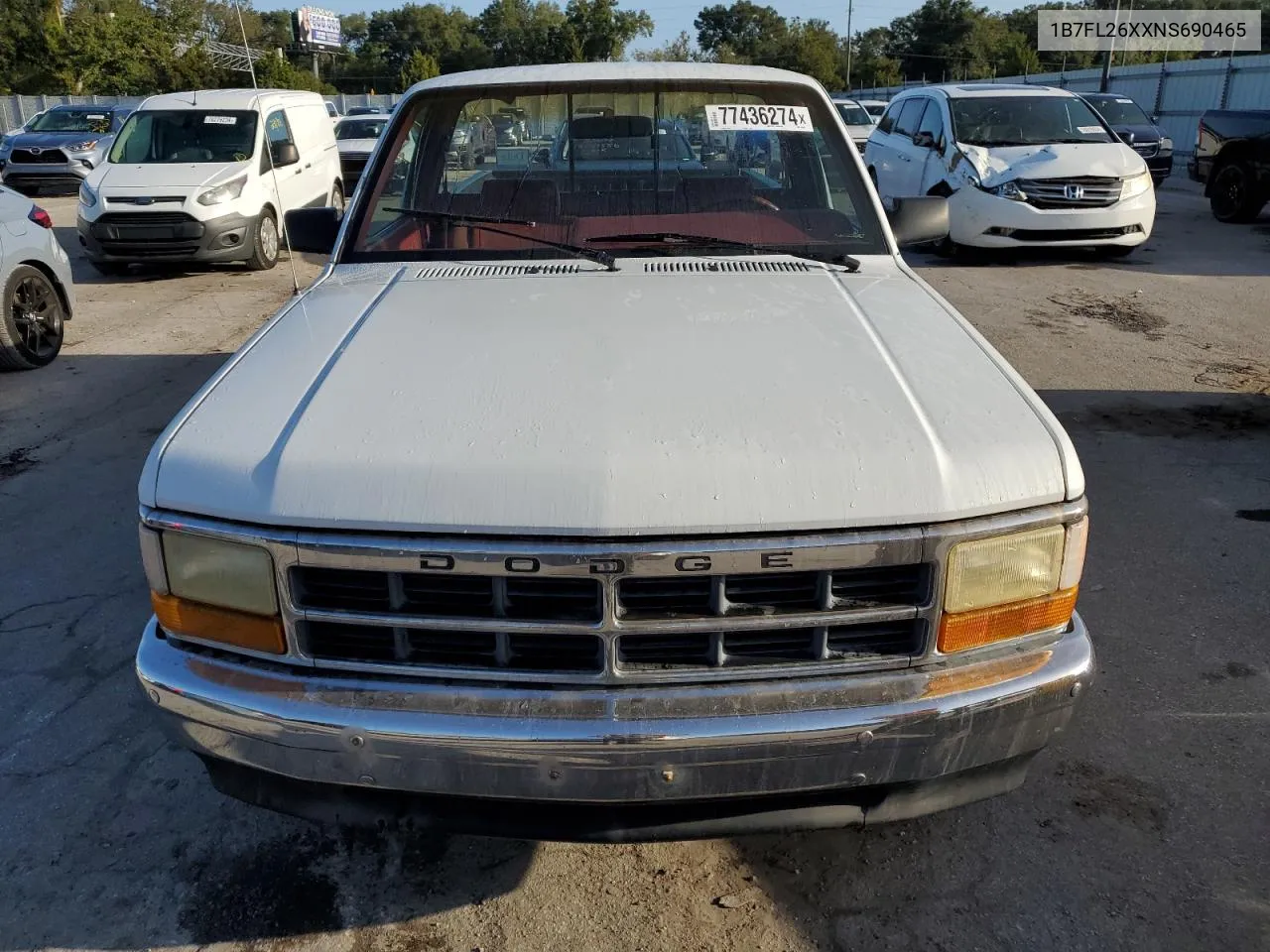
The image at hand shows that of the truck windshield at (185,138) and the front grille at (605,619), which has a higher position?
the truck windshield at (185,138)

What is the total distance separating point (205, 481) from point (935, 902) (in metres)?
1.94

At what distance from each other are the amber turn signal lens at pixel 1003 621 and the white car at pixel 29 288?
271 inches

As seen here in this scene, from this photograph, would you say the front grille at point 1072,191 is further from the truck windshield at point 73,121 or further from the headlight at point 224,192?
the truck windshield at point 73,121

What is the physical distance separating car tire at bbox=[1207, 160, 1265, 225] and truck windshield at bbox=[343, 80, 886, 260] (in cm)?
1216

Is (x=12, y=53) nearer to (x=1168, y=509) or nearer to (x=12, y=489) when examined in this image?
(x=12, y=489)

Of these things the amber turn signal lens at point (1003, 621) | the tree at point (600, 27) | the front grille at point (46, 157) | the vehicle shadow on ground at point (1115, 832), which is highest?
the tree at point (600, 27)

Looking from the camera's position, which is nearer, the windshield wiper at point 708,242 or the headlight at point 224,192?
the windshield wiper at point 708,242

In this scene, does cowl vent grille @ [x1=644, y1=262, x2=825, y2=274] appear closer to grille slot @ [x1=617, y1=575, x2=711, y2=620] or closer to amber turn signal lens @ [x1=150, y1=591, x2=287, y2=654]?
grille slot @ [x1=617, y1=575, x2=711, y2=620]

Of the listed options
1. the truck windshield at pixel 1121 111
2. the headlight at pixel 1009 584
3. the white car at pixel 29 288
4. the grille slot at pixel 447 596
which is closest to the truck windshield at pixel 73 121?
the white car at pixel 29 288

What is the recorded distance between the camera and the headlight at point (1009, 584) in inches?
77.3

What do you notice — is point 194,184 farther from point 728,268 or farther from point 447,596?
point 447,596

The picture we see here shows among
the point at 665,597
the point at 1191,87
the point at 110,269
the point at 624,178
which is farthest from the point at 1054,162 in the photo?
the point at 1191,87

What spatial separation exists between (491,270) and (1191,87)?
2753cm

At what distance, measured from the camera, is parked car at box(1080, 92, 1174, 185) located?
16203 millimetres
